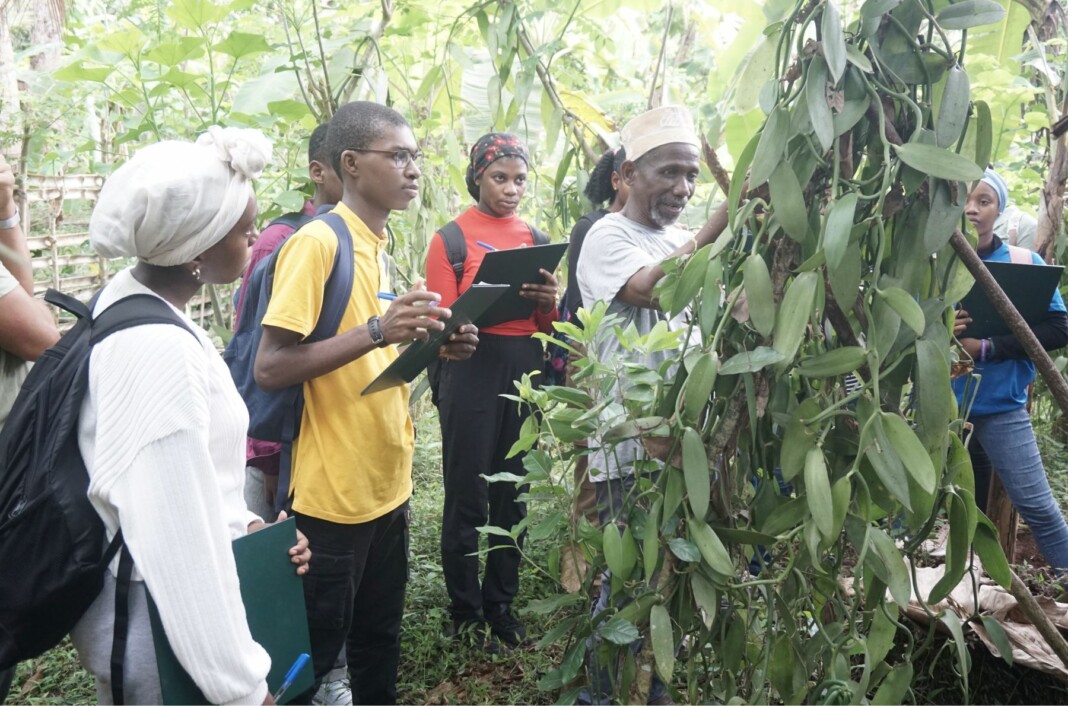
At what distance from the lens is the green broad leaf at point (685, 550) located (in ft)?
3.77

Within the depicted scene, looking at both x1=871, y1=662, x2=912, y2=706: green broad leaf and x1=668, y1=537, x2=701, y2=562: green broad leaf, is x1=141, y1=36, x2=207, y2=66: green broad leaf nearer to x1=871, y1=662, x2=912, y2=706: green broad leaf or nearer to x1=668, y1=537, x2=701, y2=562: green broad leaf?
x1=668, y1=537, x2=701, y2=562: green broad leaf

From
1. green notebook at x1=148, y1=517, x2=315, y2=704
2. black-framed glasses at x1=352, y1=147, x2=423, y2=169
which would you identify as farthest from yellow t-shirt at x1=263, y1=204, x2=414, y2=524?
green notebook at x1=148, y1=517, x2=315, y2=704

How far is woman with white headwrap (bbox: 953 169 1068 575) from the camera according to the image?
2586 millimetres

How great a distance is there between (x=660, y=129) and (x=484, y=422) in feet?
3.13

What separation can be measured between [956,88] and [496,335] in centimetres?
172

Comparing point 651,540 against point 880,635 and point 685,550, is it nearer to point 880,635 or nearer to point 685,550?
point 685,550

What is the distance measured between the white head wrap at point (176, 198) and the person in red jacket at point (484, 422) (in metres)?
1.40

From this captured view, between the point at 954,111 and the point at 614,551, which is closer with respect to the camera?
the point at 954,111

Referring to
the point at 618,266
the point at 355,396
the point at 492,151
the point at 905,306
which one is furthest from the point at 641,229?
the point at 905,306

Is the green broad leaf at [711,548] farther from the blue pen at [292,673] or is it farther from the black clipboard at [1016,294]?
the black clipboard at [1016,294]

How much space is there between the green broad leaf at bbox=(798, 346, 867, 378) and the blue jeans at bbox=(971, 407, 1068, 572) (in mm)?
1902

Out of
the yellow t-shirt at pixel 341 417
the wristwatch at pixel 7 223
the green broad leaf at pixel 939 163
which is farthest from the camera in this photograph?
the wristwatch at pixel 7 223

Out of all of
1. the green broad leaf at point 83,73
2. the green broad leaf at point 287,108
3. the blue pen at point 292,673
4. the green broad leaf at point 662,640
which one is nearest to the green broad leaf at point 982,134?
the green broad leaf at point 662,640

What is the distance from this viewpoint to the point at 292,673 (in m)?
1.27
